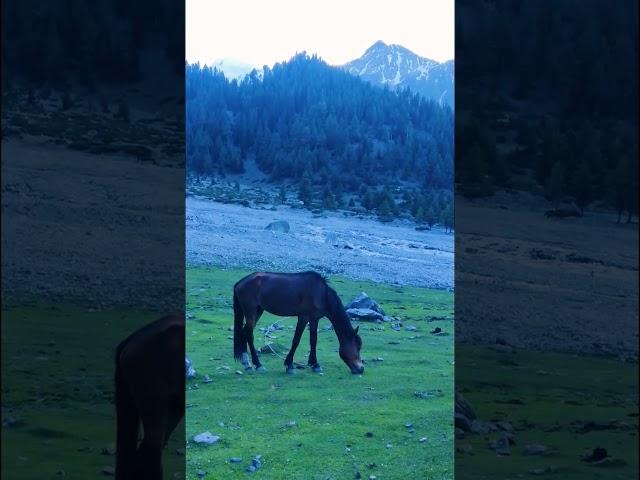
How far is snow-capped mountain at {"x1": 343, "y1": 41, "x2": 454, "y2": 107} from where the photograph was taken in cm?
772

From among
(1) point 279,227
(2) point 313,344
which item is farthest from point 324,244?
(2) point 313,344

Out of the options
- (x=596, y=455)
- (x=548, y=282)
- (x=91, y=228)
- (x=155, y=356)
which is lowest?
(x=596, y=455)

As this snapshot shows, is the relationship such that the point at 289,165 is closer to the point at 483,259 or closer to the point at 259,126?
the point at 259,126

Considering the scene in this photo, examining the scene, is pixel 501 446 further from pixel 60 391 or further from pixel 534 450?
pixel 60 391

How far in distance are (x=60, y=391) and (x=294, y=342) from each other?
1653 mm

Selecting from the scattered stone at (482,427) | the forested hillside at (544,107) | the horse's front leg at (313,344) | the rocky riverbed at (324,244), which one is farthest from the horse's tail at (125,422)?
the forested hillside at (544,107)

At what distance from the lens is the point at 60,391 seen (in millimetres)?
7090

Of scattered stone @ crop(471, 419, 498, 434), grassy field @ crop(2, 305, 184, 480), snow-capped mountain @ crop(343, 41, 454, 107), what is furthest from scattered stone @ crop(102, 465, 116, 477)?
snow-capped mountain @ crop(343, 41, 454, 107)

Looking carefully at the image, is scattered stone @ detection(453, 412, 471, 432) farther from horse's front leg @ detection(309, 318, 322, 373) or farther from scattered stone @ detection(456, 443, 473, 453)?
horse's front leg @ detection(309, 318, 322, 373)

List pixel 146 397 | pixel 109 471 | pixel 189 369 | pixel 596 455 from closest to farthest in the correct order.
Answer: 1. pixel 109 471
2. pixel 146 397
3. pixel 596 455
4. pixel 189 369

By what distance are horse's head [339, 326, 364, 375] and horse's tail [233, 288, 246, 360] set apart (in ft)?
2.33

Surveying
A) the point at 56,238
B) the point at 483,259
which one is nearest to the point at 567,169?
the point at 483,259

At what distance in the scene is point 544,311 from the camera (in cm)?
751

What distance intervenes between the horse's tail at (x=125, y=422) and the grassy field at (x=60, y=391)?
5cm
